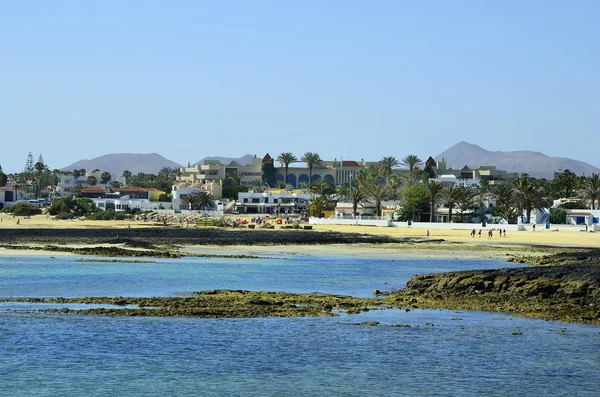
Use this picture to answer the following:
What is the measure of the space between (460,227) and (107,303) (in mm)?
74190

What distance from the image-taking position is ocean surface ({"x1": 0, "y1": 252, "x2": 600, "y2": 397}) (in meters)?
21.1

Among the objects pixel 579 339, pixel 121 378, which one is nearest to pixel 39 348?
pixel 121 378

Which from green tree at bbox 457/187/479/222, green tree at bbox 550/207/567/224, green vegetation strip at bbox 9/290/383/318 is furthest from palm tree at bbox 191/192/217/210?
green vegetation strip at bbox 9/290/383/318

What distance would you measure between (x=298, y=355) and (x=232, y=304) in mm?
8986

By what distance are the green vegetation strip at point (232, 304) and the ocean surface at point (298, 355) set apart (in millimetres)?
1017

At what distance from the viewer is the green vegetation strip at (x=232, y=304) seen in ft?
102

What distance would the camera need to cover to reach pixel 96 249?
64875 millimetres

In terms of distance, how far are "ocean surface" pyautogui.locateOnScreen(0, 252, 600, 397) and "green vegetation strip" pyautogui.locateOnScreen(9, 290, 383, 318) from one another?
3.34 ft

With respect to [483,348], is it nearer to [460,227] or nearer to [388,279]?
[388,279]

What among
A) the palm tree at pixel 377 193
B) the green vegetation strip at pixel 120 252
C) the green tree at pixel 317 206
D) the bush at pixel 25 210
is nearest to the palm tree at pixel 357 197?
the palm tree at pixel 377 193

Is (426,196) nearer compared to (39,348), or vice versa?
(39,348)

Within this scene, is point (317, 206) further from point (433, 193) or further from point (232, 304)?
point (232, 304)

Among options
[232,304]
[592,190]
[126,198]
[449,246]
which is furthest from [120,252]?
[126,198]

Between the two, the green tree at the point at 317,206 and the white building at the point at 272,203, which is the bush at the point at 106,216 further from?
the green tree at the point at 317,206
